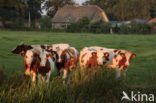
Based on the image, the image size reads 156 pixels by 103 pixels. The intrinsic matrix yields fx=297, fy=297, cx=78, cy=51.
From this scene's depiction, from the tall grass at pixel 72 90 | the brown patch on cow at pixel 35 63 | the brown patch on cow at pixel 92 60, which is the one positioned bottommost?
the tall grass at pixel 72 90

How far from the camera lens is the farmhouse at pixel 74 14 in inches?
3105

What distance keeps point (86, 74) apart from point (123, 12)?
262ft

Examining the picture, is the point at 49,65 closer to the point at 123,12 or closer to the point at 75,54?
the point at 75,54

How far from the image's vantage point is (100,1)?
9812 cm

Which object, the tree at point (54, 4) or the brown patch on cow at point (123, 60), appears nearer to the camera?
the brown patch on cow at point (123, 60)

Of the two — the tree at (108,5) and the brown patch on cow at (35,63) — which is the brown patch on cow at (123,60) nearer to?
the brown patch on cow at (35,63)

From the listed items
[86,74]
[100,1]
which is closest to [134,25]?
[100,1]

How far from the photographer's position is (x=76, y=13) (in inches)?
3177

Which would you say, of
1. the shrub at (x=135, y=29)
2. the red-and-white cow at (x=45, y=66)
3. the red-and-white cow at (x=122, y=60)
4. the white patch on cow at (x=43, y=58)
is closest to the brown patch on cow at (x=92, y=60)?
the red-and-white cow at (x=122, y=60)

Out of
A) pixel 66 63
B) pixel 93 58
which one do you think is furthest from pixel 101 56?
pixel 66 63

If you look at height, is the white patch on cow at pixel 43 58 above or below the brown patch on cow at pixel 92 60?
above

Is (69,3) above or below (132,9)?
above

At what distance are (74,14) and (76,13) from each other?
0.61m

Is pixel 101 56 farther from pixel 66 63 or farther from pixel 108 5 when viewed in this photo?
pixel 108 5
